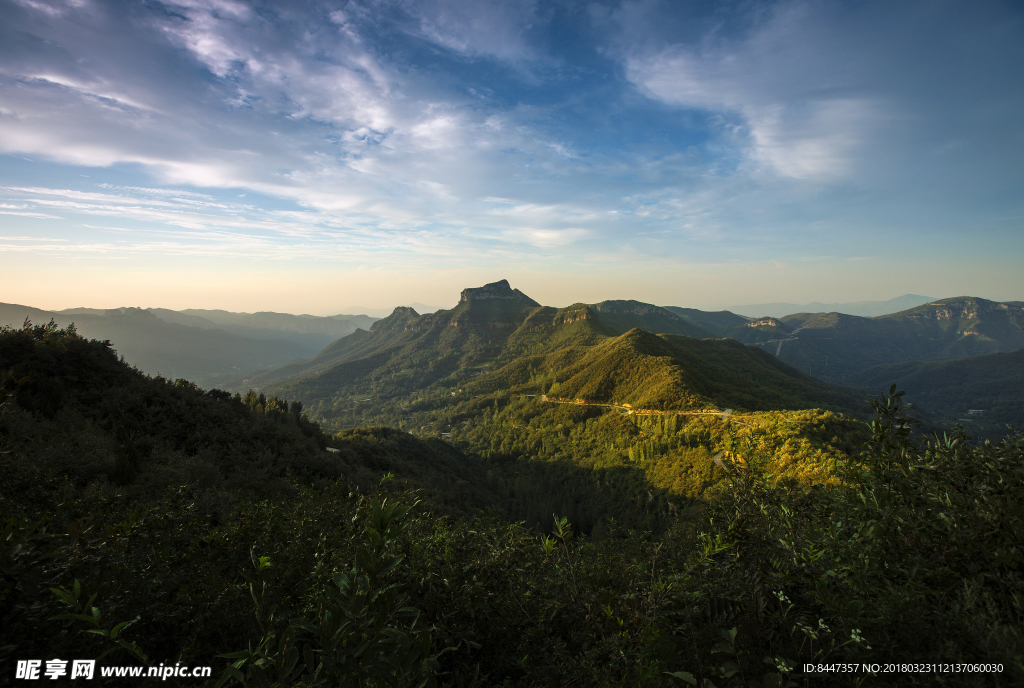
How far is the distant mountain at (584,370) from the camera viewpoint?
63031mm

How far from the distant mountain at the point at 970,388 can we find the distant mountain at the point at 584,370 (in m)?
56.5

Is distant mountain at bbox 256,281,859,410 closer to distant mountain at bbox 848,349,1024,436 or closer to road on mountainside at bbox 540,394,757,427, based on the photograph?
road on mountainside at bbox 540,394,757,427

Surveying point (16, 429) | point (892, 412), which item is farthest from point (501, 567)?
point (16, 429)

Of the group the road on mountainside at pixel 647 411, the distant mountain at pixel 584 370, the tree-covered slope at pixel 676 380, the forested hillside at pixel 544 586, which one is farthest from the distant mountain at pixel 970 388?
the forested hillside at pixel 544 586

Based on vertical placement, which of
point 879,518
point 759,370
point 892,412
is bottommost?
point 759,370

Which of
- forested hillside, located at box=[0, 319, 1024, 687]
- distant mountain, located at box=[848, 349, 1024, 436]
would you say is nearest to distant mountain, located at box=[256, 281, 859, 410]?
forested hillside, located at box=[0, 319, 1024, 687]

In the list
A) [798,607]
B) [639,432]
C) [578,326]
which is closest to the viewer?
[798,607]

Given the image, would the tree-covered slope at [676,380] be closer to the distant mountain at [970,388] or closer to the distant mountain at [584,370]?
the distant mountain at [584,370]

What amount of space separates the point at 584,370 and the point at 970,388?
154567 mm

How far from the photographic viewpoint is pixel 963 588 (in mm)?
3383

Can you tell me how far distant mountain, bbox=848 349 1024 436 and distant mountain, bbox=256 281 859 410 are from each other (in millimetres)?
56543

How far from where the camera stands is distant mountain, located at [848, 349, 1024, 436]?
375 feet

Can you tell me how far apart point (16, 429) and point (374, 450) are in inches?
1169

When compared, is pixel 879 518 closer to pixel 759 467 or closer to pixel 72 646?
pixel 759 467
